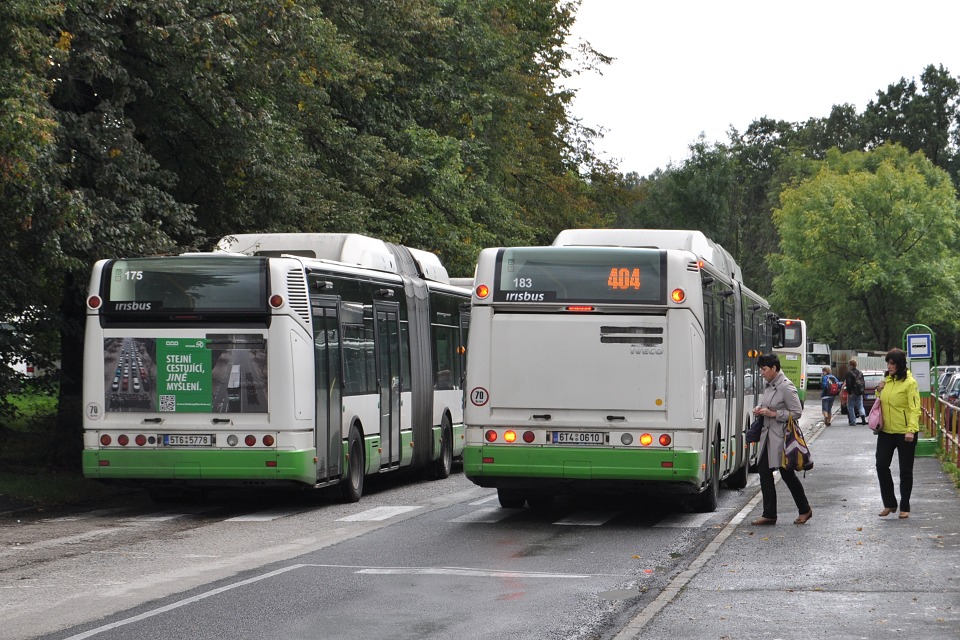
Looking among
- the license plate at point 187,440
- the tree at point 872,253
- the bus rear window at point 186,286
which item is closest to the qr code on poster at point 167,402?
the license plate at point 187,440

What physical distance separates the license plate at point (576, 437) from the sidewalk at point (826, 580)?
1.56m

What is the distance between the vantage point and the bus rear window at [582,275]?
15.0 meters

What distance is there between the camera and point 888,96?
10331 cm

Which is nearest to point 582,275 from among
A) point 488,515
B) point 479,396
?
point 479,396

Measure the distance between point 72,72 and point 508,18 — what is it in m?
24.6

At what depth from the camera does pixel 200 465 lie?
1628 centimetres

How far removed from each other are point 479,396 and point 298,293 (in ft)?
8.65

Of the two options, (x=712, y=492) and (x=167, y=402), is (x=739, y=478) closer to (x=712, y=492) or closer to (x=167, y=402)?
(x=712, y=492)

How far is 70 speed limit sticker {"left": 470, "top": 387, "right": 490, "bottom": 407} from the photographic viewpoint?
15148mm

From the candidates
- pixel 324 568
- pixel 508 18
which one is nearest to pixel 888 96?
pixel 508 18

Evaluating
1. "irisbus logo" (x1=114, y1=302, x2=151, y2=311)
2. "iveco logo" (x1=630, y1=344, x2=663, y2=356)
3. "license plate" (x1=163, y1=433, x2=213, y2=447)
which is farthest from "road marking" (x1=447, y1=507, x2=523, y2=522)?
"irisbus logo" (x1=114, y1=302, x2=151, y2=311)

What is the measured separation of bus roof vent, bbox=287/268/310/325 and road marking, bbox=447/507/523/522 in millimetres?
2807

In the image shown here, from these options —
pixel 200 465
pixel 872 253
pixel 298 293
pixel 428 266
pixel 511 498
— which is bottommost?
pixel 511 498

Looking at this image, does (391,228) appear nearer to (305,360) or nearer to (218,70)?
(218,70)
